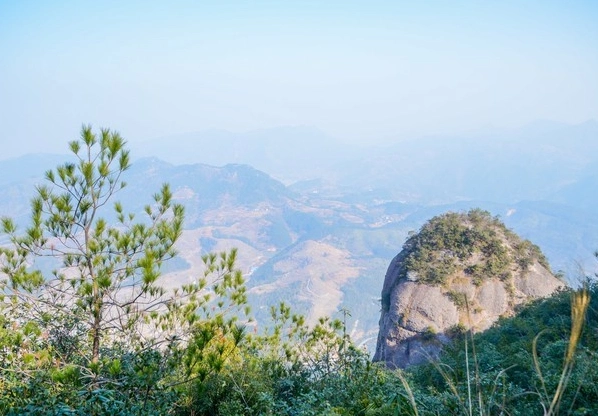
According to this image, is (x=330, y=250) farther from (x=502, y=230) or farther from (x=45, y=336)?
(x=45, y=336)

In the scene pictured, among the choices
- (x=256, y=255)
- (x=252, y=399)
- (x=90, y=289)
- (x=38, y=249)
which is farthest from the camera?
(x=256, y=255)

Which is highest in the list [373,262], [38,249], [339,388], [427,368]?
[38,249]

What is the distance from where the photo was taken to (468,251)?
55.4ft

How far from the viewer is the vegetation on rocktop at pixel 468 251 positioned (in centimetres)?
1630

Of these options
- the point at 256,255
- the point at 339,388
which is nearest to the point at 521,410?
the point at 339,388

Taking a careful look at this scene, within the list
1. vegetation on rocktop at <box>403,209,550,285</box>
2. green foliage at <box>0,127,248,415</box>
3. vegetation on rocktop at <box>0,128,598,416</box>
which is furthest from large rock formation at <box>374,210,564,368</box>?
green foliage at <box>0,127,248,415</box>

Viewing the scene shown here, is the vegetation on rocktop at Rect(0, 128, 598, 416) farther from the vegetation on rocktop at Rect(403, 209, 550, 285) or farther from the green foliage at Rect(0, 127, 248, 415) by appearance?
the vegetation on rocktop at Rect(403, 209, 550, 285)

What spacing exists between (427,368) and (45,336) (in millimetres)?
6996

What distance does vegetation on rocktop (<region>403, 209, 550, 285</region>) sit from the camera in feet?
53.5

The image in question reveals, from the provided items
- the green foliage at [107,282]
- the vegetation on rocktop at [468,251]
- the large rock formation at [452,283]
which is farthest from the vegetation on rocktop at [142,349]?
the vegetation on rocktop at [468,251]

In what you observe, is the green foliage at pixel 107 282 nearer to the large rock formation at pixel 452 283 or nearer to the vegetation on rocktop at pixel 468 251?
the large rock formation at pixel 452 283

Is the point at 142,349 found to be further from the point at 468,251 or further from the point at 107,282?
the point at 468,251

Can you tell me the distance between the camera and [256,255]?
18838 centimetres

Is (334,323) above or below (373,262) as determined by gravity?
above
